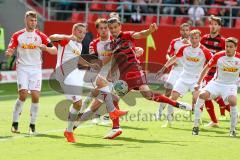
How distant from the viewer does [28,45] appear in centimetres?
1506

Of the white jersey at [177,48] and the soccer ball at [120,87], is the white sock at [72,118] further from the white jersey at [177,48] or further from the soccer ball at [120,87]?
the white jersey at [177,48]

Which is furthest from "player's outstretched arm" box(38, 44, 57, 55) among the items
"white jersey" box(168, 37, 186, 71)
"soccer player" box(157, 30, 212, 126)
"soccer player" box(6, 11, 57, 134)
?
"white jersey" box(168, 37, 186, 71)

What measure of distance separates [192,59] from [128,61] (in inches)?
113

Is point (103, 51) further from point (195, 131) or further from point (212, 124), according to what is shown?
point (212, 124)

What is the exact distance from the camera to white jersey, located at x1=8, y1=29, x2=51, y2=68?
15.1m

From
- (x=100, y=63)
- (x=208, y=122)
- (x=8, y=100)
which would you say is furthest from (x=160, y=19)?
Answer: (x=100, y=63)

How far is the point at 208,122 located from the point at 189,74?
143 centimetres

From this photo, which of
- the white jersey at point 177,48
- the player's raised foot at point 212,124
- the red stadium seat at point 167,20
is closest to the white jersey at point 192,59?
the player's raised foot at point 212,124

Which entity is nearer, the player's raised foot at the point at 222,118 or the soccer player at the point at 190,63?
the soccer player at the point at 190,63

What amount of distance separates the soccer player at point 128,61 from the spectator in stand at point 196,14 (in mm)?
18156

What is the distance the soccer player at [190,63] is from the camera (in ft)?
55.3

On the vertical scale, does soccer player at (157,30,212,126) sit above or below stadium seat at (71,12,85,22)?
below

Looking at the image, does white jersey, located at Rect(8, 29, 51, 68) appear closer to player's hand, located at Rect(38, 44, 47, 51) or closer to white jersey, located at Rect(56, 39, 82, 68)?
player's hand, located at Rect(38, 44, 47, 51)

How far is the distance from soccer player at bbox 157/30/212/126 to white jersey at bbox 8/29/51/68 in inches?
129
